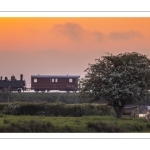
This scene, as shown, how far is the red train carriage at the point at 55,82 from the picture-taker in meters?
Answer: 68.4

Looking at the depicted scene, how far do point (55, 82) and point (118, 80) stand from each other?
30922 mm

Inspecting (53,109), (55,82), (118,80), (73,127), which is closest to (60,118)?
(118,80)

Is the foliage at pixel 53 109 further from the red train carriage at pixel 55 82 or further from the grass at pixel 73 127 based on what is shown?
the red train carriage at pixel 55 82

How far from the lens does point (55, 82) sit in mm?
68562

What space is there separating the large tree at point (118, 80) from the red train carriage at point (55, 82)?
28.8 metres

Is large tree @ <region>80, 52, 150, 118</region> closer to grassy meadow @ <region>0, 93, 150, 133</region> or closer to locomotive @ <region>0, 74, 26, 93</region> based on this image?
grassy meadow @ <region>0, 93, 150, 133</region>

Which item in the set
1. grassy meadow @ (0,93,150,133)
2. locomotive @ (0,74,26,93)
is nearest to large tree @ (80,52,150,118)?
grassy meadow @ (0,93,150,133)

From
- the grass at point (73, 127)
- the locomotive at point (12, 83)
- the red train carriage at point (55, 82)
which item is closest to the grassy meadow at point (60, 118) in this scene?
the grass at point (73, 127)

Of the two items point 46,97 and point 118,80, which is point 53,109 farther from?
point 46,97
